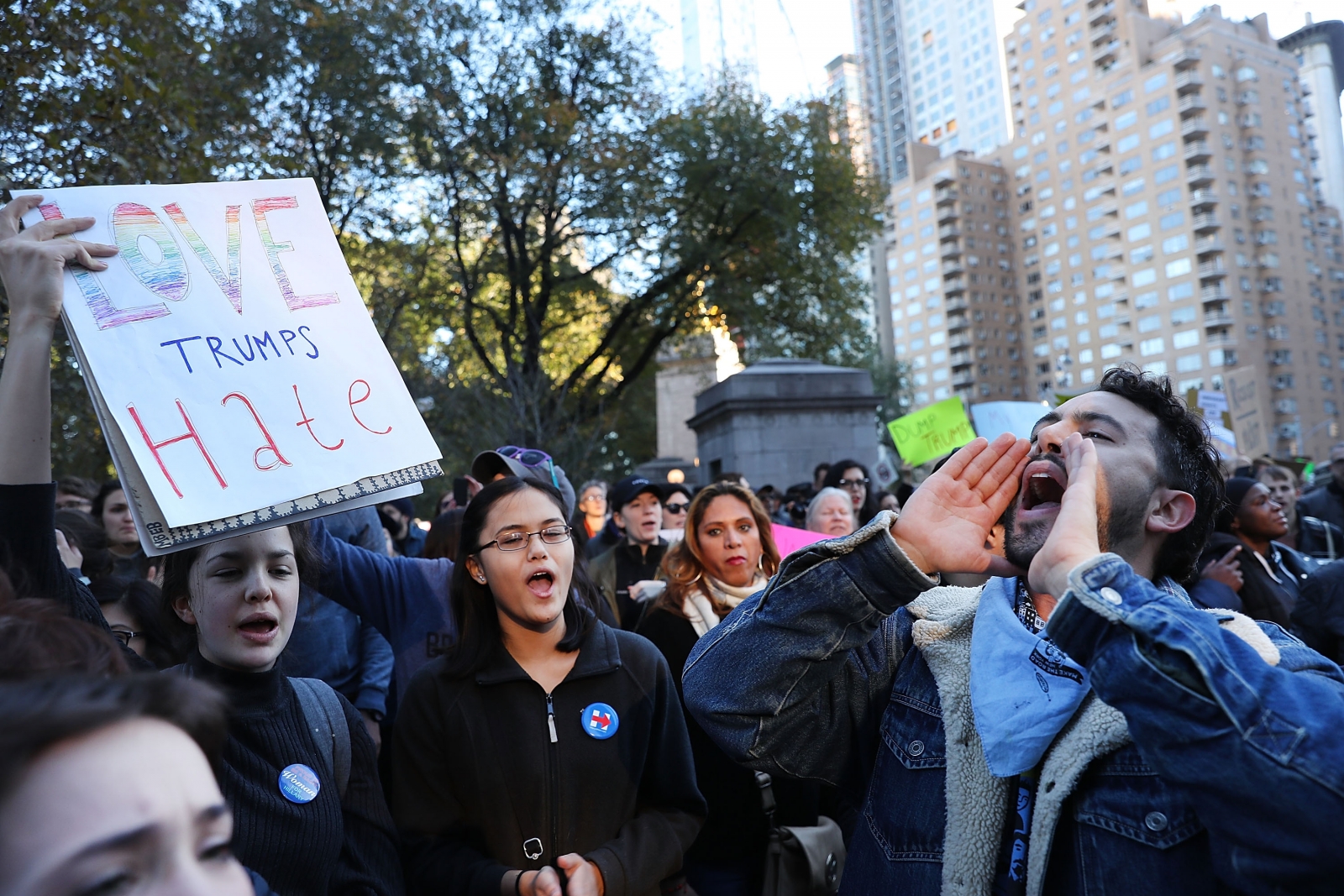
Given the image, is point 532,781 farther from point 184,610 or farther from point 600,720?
point 184,610

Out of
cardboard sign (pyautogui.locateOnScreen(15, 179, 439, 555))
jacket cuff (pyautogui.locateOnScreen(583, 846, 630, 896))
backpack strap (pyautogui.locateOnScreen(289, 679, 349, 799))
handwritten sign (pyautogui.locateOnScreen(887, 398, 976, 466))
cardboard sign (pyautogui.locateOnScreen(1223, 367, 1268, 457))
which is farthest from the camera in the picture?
cardboard sign (pyautogui.locateOnScreen(1223, 367, 1268, 457))

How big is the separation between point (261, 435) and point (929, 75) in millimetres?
146971

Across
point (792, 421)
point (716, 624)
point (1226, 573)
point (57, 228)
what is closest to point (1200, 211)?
point (792, 421)

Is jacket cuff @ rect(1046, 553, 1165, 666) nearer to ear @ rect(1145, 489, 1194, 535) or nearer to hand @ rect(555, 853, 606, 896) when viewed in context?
ear @ rect(1145, 489, 1194, 535)

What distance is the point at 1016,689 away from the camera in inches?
67.9

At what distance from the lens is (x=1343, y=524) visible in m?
8.34

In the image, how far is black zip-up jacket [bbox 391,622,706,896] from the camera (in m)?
2.61

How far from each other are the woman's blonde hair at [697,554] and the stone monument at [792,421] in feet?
29.0

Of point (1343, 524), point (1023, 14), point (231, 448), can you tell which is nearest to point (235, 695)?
point (231, 448)

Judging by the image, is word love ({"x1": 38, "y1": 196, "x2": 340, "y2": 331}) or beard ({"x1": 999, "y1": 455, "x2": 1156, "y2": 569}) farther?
word love ({"x1": 38, "y1": 196, "x2": 340, "y2": 331})

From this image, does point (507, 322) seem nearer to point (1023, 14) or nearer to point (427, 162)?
point (427, 162)

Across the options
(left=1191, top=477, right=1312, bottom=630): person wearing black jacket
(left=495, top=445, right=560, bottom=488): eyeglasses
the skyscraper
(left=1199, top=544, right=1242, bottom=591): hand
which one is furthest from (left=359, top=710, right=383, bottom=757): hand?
the skyscraper

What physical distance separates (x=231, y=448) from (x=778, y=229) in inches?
708

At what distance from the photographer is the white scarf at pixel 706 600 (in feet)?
13.1
